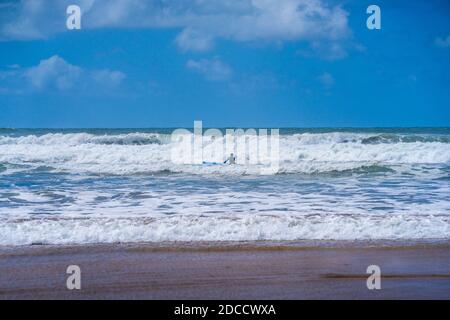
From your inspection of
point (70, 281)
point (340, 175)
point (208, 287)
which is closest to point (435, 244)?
point (208, 287)

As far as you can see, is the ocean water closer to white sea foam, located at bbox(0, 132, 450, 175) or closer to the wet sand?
white sea foam, located at bbox(0, 132, 450, 175)

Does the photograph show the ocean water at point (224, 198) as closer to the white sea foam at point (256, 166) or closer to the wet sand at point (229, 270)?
the white sea foam at point (256, 166)

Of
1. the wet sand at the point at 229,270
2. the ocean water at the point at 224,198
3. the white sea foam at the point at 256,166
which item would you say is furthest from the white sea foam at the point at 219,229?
the white sea foam at the point at 256,166

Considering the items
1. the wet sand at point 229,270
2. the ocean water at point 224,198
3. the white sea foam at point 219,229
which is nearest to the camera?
the wet sand at point 229,270

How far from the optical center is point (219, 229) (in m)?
6.14

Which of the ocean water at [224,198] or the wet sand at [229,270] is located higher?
the ocean water at [224,198]

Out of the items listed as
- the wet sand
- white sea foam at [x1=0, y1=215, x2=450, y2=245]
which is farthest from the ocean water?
the wet sand

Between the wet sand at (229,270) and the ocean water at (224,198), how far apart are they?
498 mm

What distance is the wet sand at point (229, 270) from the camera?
13.1 ft

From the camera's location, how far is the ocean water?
602cm

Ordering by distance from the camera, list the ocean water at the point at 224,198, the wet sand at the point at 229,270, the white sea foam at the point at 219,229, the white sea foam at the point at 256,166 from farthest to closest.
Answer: the white sea foam at the point at 256,166 < the ocean water at the point at 224,198 < the white sea foam at the point at 219,229 < the wet sand at the point at 229,270

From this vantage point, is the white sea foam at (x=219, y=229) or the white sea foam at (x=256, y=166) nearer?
the white sea foam at (x=219, y=229)

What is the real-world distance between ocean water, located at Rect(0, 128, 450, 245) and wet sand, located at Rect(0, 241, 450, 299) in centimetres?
50
